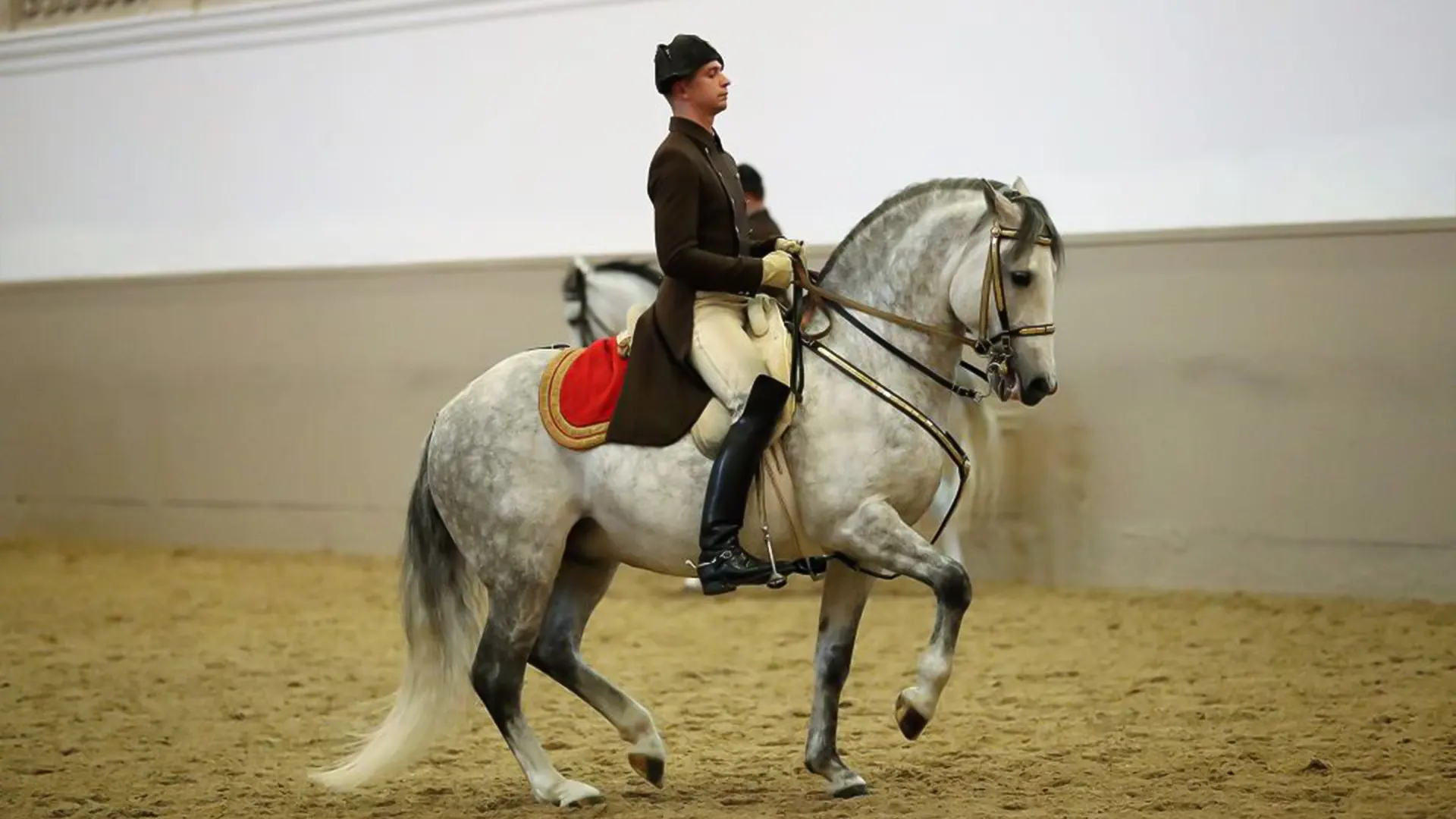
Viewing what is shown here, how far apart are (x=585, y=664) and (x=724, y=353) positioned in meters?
1.00

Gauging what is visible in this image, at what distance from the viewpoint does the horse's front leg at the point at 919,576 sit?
153 inches

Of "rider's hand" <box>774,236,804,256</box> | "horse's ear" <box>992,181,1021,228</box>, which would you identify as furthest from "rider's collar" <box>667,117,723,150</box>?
"horse's ear" <box>992,181,1021,228</box>

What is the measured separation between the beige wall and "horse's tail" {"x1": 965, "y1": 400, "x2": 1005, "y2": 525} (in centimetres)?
56

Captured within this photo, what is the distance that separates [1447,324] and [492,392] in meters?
4.72

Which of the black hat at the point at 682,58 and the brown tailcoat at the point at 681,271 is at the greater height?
the black hat at the point at 682,58

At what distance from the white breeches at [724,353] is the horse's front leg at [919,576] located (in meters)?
0.43

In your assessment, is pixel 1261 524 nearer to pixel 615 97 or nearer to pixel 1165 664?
pixel 1165 664

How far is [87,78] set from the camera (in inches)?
442

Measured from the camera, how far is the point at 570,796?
4.37 meters

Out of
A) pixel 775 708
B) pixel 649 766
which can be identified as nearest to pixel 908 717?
pixel 649 766

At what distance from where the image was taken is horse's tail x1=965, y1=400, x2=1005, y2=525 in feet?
25.1

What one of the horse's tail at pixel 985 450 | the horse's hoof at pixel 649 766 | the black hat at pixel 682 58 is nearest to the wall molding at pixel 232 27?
the horse's tail at pixel 985 450

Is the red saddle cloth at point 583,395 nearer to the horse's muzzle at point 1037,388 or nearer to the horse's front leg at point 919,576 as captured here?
the horse's front leg at point 919,576

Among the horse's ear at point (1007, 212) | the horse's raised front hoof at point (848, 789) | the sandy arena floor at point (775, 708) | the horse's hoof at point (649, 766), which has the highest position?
the horse's ear at point (1007, 212)
